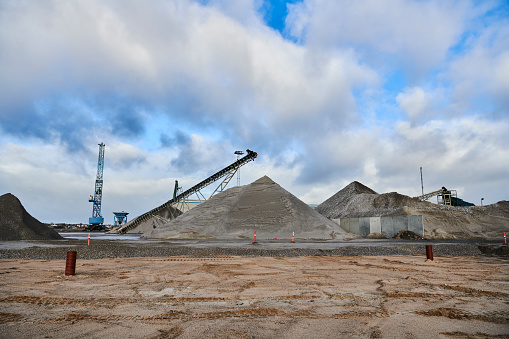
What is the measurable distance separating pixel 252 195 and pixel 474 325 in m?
29.1

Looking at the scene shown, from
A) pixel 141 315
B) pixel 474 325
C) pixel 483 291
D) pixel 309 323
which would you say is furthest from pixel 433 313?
pixel 141 315

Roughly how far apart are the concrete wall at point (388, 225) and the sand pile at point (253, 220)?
9.73 ft

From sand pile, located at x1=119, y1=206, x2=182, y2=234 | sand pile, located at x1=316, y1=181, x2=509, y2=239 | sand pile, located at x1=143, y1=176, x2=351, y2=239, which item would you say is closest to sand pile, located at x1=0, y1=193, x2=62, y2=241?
sand pile, located at x1=143, y1=176, x2=351, y2=239

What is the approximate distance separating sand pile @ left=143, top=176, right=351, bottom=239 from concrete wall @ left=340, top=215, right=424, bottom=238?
9.73 ft

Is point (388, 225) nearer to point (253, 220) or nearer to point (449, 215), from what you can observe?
point (449, 215)

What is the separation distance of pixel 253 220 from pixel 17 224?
1797 centimetres

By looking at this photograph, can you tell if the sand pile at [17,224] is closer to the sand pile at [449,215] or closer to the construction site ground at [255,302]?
the construction site ground at [255,302]

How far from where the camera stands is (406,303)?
4.77 m

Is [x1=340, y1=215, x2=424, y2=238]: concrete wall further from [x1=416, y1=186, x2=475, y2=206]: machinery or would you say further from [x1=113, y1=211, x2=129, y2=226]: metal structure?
[x1=113, y1=211, x2=129, y2=226]: metal structure

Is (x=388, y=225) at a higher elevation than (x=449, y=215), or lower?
lower

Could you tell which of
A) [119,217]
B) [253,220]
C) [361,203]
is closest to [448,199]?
[361,203]

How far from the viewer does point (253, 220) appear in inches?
1128

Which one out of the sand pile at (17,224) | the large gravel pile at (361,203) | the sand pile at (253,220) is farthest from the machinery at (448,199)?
the sand pile at (17,224)

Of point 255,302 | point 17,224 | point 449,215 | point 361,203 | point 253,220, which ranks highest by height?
point 361,203
